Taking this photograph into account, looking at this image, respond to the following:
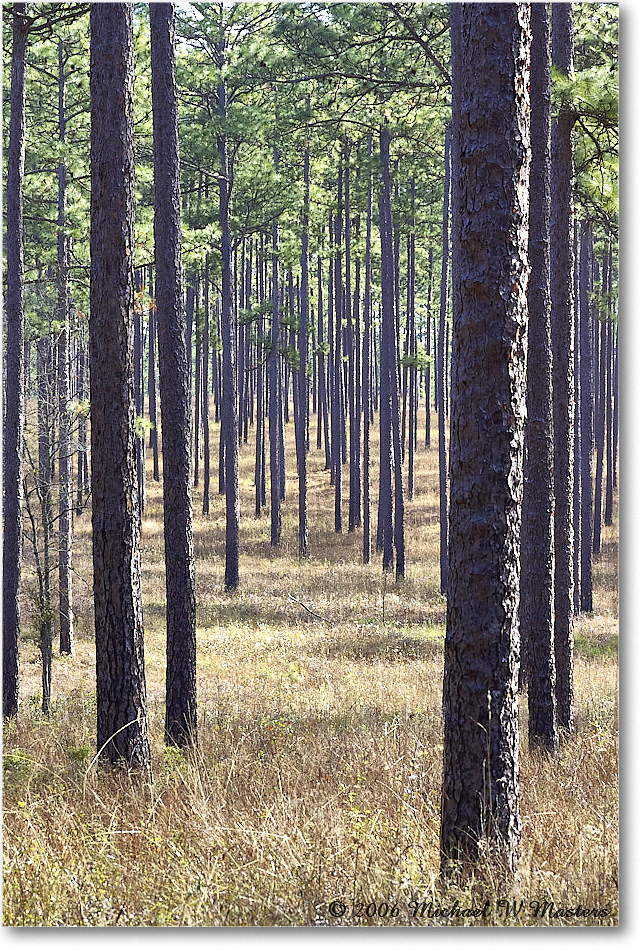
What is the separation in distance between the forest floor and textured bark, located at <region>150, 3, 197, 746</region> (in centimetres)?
61

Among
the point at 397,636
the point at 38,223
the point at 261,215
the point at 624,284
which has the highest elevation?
the point at 261,215

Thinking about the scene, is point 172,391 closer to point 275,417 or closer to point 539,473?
point 539,473

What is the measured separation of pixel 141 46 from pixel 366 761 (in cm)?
1111

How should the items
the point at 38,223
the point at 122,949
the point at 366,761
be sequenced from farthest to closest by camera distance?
the point at 38,223, the point at 366,761, the point at 122,949

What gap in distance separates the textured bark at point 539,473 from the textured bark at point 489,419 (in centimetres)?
309

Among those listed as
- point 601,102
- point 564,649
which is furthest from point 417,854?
point 601,102

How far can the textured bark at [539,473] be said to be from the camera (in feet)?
21.1

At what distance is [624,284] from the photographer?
5.04 metres

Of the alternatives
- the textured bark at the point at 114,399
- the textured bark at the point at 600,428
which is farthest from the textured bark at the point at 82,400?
the textured bark at the point at 600,428

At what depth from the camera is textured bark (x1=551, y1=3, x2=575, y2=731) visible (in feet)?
22.3

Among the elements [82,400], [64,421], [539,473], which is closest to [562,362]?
[539,473]

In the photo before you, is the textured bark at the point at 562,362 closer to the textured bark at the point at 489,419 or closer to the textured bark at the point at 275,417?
the textured bark at the point at 489,419

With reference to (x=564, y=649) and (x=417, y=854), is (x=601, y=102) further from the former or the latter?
(x=417, y=854)

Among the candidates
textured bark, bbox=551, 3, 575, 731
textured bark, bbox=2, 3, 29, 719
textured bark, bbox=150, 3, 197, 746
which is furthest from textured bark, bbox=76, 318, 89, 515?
textured bark, bbox=551, 3, 575, 731
